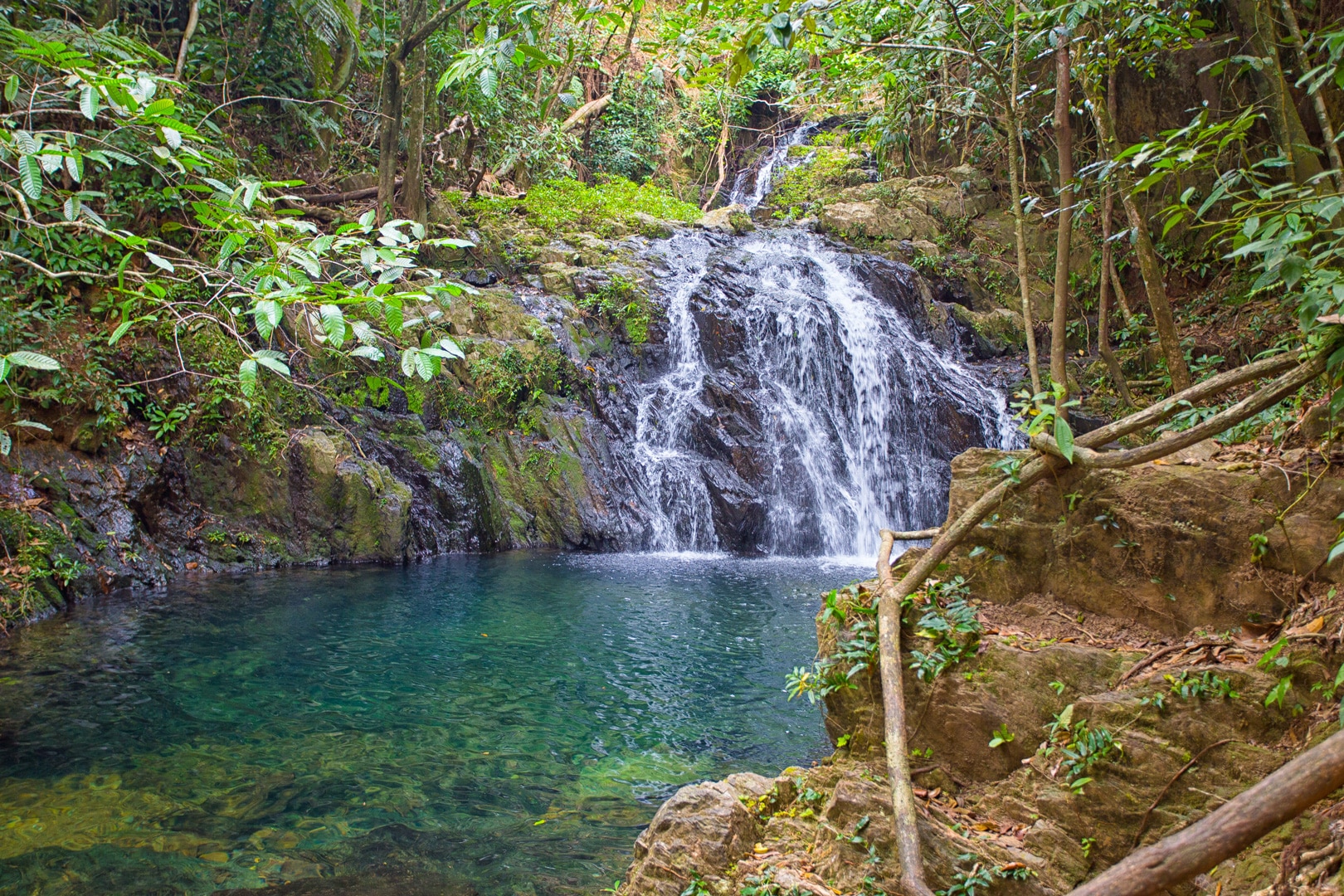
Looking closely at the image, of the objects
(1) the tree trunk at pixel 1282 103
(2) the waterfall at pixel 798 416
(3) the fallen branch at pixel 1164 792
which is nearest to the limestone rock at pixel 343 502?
(2) the waterfall at pixel 798 416

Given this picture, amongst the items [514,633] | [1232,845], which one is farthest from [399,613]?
[1232,845]

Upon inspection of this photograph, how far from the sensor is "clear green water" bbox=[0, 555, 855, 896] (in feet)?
12.7

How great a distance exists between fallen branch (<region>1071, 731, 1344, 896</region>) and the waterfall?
1204 cm

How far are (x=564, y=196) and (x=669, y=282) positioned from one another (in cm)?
467

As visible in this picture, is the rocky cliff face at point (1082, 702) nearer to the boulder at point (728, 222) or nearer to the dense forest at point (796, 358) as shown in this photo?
the dense forest at point (796, 358)

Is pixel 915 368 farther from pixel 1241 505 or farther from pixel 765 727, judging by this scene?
pixel 1241 505

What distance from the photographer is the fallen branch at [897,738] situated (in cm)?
268

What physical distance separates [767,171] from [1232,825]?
957 inches

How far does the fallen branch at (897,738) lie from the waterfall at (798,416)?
9.39 m

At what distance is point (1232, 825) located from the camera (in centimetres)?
114

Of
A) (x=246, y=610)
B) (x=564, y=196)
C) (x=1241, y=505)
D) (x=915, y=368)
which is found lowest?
(x=246, y=610)

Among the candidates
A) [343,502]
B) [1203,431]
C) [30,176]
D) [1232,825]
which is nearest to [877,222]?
[343,502]

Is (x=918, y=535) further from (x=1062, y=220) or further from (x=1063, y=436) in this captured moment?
(x=1062, y=220)

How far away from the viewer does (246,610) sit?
8383 millimetres
